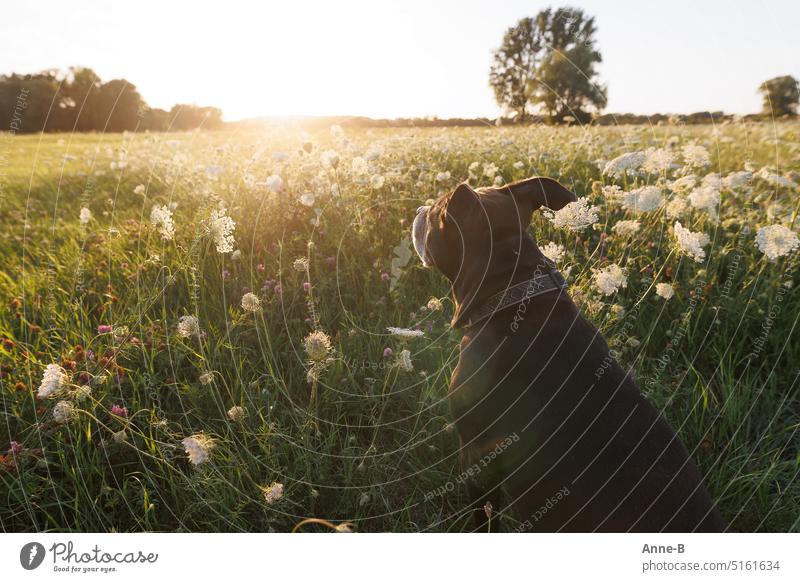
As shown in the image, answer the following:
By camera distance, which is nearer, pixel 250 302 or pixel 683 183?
pixel 250 302

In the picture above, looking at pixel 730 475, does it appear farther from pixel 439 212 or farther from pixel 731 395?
pixel 439 212

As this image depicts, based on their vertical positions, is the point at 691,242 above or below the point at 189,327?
above

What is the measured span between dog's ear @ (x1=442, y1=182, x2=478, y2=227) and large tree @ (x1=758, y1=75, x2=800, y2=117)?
1.89 m

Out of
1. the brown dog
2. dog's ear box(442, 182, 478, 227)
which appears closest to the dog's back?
the brown dog

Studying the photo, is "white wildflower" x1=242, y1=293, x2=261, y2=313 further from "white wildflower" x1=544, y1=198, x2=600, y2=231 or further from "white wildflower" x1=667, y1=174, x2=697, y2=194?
"white wildflower" x1=667, y1=174, x2=697, y2=194

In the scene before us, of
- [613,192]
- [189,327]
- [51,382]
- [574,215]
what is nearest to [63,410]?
[51,382]

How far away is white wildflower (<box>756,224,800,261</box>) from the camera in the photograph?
9.08 feet

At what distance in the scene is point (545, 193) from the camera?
2.89 meters

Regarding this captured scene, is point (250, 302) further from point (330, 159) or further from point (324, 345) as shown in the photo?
point (330, 159)

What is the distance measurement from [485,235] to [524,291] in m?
0.47

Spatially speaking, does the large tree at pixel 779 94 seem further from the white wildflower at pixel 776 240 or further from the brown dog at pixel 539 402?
the brown dog at pixel 539 402

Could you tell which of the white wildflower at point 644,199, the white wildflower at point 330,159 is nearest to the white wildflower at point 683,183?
the white wildflower at point 644,199
